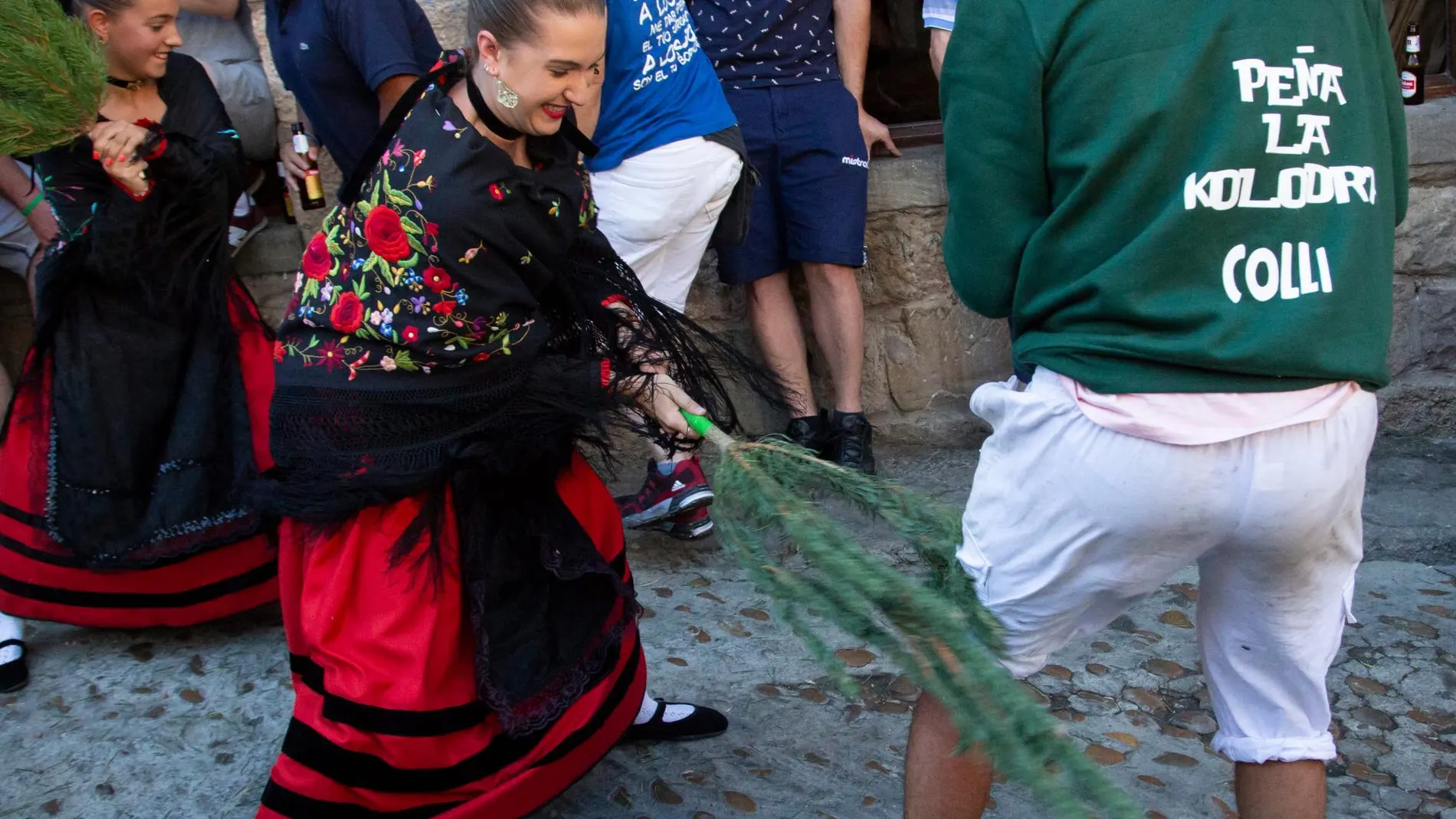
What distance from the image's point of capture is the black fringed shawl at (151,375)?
Answer: 3041 millimetres

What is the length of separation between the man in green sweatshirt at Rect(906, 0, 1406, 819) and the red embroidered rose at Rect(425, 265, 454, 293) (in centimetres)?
83

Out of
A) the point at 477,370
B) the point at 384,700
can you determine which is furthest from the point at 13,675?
the point at 477,370

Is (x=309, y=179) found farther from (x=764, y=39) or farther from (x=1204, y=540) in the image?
(x=1204, y=540)

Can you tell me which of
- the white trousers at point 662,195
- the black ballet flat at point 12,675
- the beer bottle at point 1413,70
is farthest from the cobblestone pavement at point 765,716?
the beer bottle at point 1413,70

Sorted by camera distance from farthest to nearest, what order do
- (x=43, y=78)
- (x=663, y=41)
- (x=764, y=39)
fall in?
(x=764, y=39), (x=663, y=41), (x=43, y=78)

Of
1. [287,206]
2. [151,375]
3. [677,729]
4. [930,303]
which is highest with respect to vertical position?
[287,206]

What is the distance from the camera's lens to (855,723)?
9.50 feet

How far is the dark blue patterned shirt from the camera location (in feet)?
12.8

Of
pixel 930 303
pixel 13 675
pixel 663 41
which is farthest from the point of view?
pixel 930 303

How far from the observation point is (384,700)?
222 cm

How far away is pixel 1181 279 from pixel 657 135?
6.79 feet

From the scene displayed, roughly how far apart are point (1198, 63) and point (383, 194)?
1.26 metres

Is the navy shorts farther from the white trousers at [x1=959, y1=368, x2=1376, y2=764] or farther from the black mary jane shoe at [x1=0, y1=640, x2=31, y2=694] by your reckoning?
the black mary jane shoe at [x1=0, y1=640, x2=31, y2=694]

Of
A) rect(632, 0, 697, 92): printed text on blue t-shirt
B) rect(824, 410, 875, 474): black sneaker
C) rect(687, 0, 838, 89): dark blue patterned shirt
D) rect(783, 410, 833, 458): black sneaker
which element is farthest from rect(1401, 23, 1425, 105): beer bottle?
rect(632, 0, 697, 92): printed text on blue t-shirt
